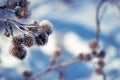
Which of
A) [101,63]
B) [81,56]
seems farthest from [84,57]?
[101,63]

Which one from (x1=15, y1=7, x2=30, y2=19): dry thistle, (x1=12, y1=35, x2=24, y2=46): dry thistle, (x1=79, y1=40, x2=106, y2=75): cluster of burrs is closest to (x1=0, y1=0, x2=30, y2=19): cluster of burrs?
(x1=15, y1=7, x2=30, y2=19): dry thistle

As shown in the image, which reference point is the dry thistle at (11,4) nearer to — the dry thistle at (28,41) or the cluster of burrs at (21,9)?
the cluster of burrs at (21,9)

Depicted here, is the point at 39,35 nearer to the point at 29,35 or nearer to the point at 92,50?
the point at 29,35

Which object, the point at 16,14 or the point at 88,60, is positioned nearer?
the point at 16,14

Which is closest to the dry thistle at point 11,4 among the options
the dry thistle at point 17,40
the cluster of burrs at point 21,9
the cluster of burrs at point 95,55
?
the cluster of burrs at point 21,9

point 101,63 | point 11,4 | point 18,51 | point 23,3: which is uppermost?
point 101,63

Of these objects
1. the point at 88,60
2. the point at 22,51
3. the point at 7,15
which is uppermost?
the point at 88,60

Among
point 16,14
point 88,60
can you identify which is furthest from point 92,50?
point 16,14

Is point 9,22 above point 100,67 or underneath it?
underneath

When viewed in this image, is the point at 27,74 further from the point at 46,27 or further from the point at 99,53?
the point at 46,27
